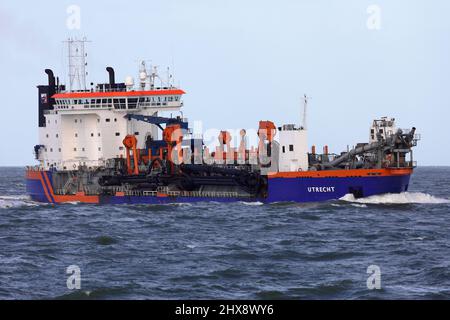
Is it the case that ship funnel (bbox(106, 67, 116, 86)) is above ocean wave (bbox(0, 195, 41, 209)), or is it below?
above

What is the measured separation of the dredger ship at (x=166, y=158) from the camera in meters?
51.8

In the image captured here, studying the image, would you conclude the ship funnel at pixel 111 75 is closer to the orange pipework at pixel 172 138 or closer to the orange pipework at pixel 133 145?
the orange pipework at pixel 133 145

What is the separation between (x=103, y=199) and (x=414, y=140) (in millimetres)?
20697

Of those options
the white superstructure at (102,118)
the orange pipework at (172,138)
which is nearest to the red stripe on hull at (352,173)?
the orange pipework at (172,138)

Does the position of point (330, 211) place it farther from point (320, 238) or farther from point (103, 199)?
point (103, 199)

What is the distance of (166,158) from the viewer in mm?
56969

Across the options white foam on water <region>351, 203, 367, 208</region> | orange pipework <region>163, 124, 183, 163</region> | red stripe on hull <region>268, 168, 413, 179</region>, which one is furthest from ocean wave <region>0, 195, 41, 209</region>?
white foam on water <region>351, 203, 367, 208</region>

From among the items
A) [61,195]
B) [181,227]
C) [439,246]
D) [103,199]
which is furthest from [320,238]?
[61,195]

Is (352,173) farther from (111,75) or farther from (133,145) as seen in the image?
(111,75)

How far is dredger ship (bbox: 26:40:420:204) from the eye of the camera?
5184 cm

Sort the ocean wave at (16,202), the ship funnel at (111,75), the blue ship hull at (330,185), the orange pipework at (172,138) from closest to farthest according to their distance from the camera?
the blue ship hull at (330,185)
the orange pipework at (172,138)
the ocean wave at (16,202)
the ship funnel at (111,75)

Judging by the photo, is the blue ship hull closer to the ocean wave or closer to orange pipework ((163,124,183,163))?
orange pipework ((163,124,183,163))

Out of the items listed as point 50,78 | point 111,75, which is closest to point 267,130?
point 111,75

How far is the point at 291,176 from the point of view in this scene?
52594mm
